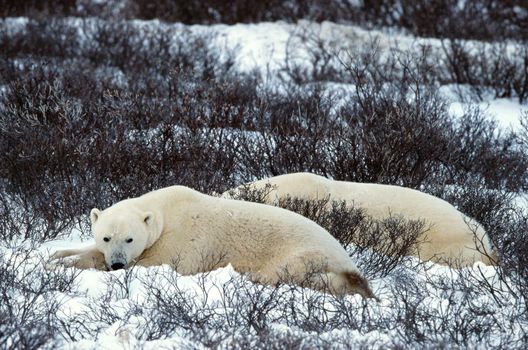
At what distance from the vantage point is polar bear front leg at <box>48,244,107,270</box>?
4.01 metres

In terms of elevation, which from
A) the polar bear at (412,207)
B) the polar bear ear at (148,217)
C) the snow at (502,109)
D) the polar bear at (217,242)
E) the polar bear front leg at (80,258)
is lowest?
the snow at (502,109)

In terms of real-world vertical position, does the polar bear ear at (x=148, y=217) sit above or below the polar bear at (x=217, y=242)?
above

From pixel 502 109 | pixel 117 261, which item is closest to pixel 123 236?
pixel 117 261

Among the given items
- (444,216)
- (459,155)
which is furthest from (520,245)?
(459,155)

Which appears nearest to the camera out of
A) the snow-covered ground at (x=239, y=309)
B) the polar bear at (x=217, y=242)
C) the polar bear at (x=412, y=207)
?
the snow-covered ground at (x=239, y=309)

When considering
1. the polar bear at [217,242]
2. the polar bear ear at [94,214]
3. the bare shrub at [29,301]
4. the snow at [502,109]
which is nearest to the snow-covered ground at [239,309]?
the bare shrub at [29,301]

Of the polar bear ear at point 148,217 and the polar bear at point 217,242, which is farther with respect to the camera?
the polar bear ear at point 148,217

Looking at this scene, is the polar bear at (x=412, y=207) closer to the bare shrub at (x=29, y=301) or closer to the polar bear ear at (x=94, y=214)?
the polar bear ear at (x=94, y=214)

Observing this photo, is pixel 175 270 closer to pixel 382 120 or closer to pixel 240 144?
pixel 240 144

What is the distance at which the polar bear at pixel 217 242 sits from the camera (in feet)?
12.9

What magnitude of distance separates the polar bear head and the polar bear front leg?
0.05m

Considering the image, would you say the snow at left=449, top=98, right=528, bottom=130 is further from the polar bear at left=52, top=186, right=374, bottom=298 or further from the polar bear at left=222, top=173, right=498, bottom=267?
the polar bear at left=52, top=186, right=374, bottom=298

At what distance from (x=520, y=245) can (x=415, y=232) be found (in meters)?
0.54

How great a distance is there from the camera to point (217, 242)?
4.17 meters
